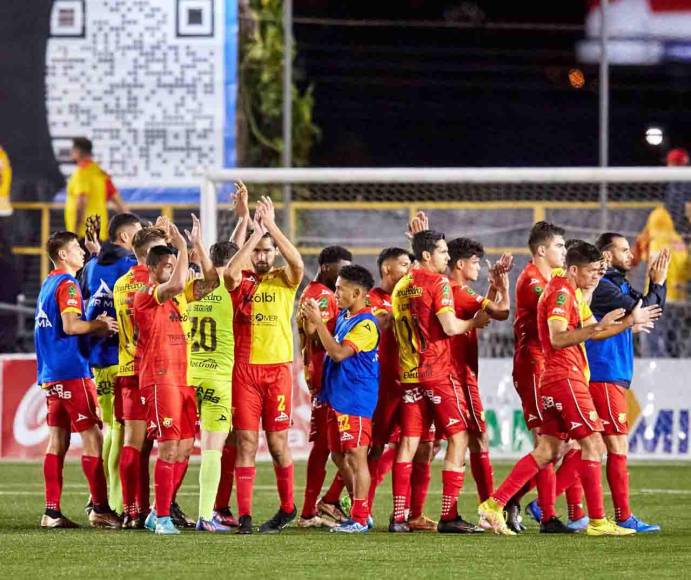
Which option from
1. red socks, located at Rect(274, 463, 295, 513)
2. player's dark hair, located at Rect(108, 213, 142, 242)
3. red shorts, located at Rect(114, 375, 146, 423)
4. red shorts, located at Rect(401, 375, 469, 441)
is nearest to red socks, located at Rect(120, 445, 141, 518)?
red shorts, located at Rect(114, 375, 146, 423)

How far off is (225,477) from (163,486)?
3.13ft

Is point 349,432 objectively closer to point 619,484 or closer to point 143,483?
point 143,483

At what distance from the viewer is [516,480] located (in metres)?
10.6

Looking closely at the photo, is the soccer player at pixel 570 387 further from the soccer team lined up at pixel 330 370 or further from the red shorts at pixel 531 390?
the red shorts at pixel 531 390

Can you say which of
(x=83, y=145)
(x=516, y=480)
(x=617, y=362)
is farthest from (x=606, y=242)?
(x=83, y=145)

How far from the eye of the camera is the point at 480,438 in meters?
11.3

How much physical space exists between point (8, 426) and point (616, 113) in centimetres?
853

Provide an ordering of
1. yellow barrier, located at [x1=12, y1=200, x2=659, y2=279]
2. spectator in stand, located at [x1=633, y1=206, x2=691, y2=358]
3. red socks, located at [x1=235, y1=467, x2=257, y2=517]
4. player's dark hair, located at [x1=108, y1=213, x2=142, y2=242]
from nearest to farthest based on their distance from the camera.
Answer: red socks, located at [x1=235, y1=467, x2=257, y2=517] < player's dark hair, located at [x1=108, y1=213, x2=142, y2=242] < spectator in stand, located at [x1=633, y1=206, x2=691, y2=358] < yellow barrier, located at [x1=12, y1=200, x2=659, y2=279]

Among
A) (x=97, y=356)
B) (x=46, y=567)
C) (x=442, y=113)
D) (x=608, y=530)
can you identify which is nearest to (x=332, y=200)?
(x=442, y=113)

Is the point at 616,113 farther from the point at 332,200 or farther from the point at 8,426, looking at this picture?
the point at 8,426

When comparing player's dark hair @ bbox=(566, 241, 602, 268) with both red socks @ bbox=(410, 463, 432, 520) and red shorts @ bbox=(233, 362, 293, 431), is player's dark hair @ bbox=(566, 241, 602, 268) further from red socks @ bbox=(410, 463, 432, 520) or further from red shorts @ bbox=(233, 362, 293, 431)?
red shorts @ bbox=(233, 362, 293, 431)

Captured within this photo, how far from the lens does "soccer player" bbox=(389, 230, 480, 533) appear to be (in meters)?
10.9

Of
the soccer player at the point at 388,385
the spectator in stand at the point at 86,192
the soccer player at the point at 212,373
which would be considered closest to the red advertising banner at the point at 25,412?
the spectator in stand at the point at 86,192

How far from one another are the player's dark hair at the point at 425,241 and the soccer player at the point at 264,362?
79 cm
